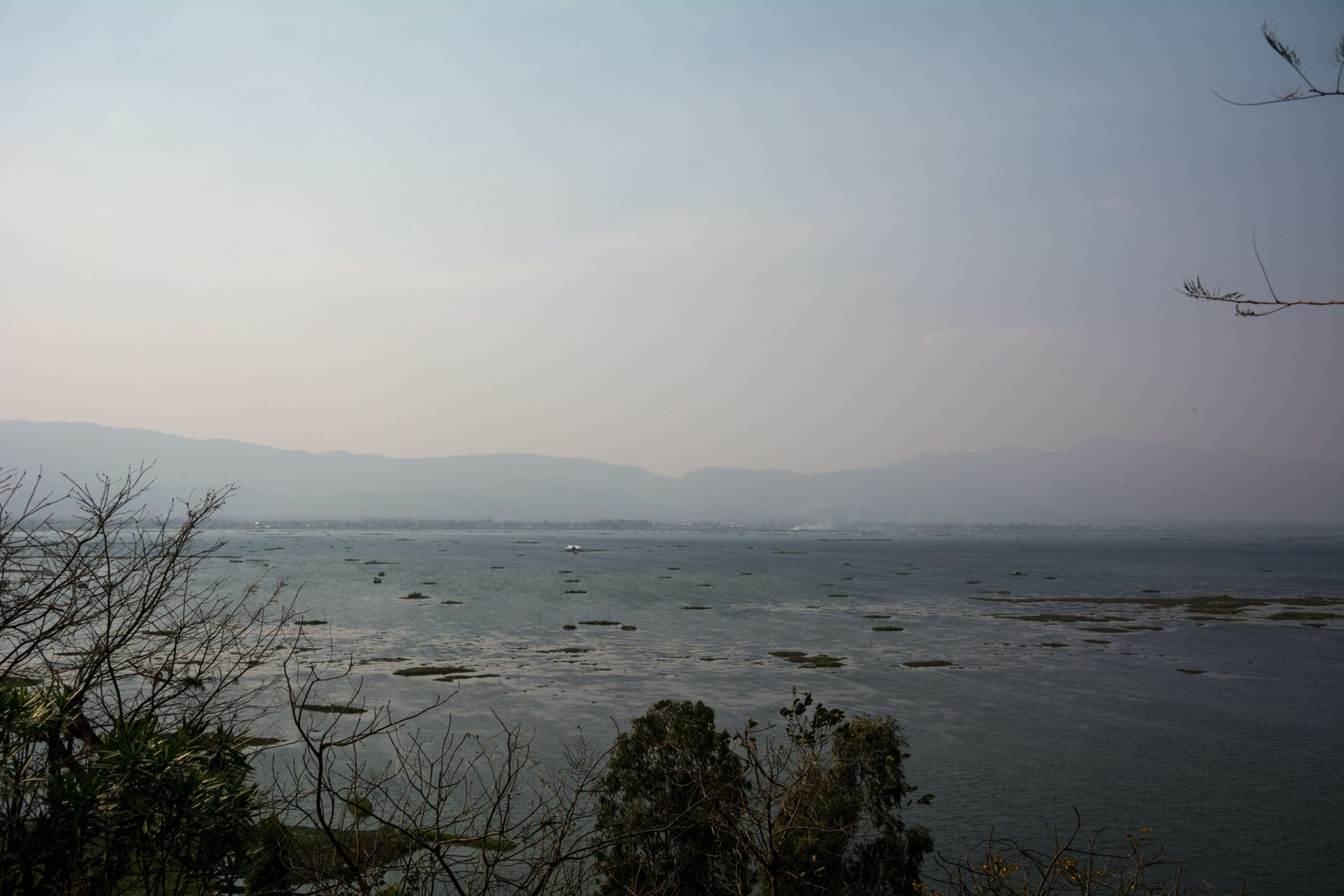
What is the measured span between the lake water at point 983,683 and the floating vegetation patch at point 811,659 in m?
1.01

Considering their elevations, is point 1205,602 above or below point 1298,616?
below

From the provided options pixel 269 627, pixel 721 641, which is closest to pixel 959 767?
pixel 721 641

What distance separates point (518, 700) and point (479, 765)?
35.7ft

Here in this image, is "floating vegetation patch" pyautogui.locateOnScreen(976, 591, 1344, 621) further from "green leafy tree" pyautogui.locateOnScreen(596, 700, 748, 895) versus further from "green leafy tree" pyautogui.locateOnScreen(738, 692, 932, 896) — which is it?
"green leafy tree" pyautogui.locateOnScreen(596, 700, 748, 895)

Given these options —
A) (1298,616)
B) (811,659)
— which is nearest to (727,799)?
(811,659)

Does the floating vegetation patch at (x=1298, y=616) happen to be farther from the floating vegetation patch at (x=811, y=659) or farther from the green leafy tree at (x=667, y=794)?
the green leafy tree at (x=667, y=794)

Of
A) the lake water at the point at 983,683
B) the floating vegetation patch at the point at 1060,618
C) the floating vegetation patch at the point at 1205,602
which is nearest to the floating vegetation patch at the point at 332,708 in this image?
the lake water at the point at 983,683

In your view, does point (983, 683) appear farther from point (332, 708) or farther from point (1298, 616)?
point (1298, 616)

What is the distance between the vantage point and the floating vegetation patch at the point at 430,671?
46.5 metres

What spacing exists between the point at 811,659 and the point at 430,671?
75.5 ft

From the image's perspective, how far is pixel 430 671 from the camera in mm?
47500

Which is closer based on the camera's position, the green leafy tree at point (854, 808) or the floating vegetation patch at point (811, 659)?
the green leafy tree at point (854, 808)

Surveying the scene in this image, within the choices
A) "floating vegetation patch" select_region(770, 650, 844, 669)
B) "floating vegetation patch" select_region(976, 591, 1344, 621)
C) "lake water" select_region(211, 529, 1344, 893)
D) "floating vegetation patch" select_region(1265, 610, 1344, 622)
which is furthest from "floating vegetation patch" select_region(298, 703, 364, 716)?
"floating vegetation patch" select_region(1265, 610, 1344, 622)

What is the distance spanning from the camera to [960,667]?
51.2 metres
